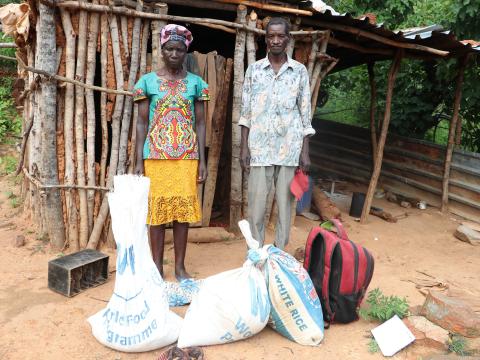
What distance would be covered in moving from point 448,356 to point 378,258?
1.94m

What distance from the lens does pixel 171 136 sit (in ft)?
9.61

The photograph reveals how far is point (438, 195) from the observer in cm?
636

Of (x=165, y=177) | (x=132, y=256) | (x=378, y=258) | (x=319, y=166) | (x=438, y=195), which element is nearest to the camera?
(x=132, y=256)

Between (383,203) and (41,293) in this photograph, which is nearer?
(41,293)

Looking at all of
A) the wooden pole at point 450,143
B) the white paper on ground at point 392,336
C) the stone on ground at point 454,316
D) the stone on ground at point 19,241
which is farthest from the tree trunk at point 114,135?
the wooden pole at point 450,143

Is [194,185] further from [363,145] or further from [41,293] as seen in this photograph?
[363,145]

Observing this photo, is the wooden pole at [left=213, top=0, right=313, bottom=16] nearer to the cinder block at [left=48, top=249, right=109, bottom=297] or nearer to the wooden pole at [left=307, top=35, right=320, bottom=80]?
the wooden pole at [left=307, top=35, right=320, bottom=80]

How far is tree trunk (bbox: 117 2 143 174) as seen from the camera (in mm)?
3686

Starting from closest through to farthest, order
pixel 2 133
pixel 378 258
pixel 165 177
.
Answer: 1. pixel 165 177
2. pixel 378 258
3. pixel 2 133

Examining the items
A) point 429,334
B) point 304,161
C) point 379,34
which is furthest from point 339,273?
point 379,34

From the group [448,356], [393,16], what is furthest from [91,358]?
[393,16]

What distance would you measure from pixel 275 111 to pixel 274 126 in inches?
4.5

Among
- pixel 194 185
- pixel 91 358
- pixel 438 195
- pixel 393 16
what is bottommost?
pixel 91 358

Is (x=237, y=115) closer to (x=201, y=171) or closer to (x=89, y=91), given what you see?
(x=201, y=171)
